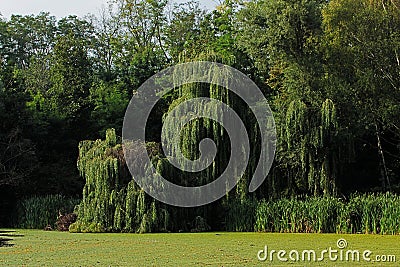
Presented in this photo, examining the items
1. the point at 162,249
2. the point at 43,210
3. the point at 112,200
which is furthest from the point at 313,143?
the point at 43,210

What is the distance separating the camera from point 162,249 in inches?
476

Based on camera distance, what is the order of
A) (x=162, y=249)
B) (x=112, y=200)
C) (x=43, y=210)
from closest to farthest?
1. (x=162, y=249)
2. (x=112, y=200)
3. (x=43, y=210)

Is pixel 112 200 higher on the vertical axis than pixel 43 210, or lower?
higher

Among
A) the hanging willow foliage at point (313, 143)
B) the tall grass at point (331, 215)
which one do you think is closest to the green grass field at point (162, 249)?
the tall grass at point (331, 215)

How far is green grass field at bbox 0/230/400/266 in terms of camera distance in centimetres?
982

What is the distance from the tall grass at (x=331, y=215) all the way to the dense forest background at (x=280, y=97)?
1094mm

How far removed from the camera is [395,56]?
19.3 metres

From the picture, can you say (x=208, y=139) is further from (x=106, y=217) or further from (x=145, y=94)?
(x=145, y=94)

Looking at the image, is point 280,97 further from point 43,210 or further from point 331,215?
point 43,210

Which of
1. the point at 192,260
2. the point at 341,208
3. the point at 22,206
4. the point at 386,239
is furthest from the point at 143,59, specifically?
the point at 192,260

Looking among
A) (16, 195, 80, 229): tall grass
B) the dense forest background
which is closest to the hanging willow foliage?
the dense forest background

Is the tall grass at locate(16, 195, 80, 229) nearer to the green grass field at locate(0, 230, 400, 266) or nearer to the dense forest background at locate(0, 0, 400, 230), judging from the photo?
the dense forest background at locate(0, 0, 400, 230)

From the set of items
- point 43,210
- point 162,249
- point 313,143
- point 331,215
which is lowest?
point 162,249

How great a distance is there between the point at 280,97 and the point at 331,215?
5.28 metres
